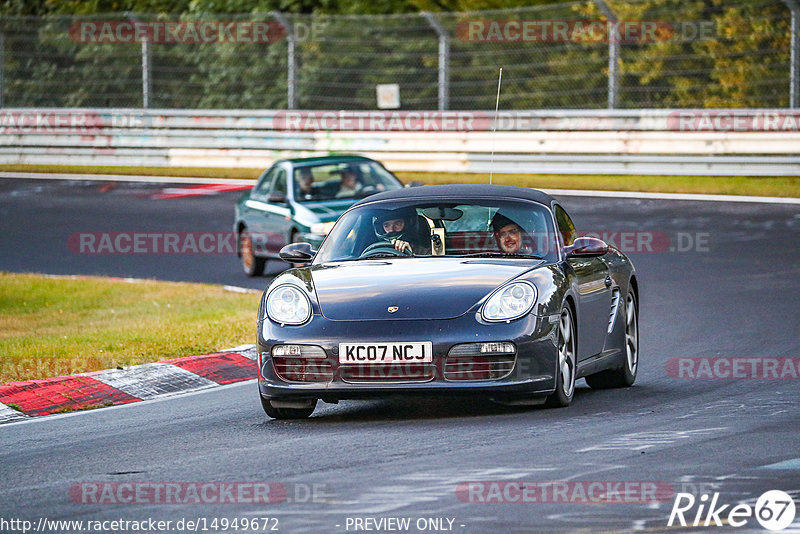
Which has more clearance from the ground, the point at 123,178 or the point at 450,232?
the point at 450,232

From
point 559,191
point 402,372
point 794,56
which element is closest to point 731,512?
point 402,372

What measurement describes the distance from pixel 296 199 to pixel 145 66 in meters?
11.7

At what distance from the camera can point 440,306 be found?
8188 mm

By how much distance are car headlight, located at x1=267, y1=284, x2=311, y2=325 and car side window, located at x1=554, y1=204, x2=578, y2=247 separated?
70.6 inches

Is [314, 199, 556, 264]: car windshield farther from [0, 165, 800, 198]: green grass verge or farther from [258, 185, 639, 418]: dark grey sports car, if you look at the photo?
[0, 165, 800, 198]: green grass verge

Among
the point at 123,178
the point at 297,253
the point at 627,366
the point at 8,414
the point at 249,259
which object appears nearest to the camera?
the point at 8,414

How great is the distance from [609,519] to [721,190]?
1782 cm

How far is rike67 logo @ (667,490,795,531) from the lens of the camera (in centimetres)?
563

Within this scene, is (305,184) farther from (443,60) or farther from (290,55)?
(290,55)

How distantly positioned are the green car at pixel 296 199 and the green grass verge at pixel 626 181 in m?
6.28

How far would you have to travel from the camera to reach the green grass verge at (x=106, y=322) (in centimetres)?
1141

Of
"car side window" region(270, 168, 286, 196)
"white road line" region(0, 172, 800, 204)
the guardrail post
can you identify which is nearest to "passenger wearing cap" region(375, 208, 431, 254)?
"car side window" region(270, 168, 286, 196)

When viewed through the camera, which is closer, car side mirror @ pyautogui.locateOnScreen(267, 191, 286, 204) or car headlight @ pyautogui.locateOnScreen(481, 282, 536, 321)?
car headlight @ pyautogui.locateOnScreen(481, 282, 536, 321)

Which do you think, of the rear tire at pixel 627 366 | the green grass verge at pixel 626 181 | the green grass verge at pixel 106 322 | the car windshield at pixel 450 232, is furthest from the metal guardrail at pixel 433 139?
the car windshield at pixel 450 232
